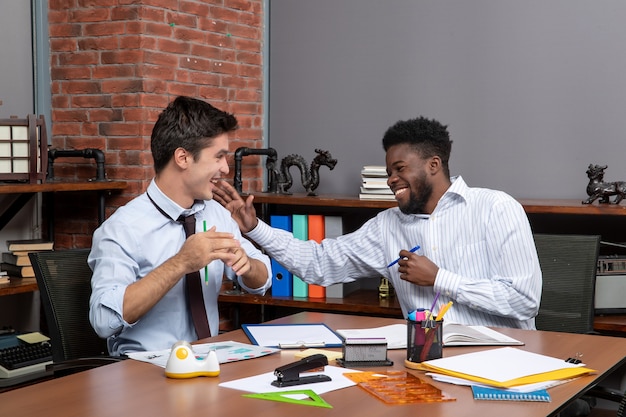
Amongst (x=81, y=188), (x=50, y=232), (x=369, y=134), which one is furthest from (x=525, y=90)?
(x=50, y=232)

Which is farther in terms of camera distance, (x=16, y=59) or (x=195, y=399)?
(x=16, y=59)

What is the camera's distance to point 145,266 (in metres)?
2.59

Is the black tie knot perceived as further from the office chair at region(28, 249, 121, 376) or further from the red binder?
the red binder

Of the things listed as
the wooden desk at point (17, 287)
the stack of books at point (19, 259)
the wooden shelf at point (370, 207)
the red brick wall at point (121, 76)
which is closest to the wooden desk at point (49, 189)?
the red brick wall at point (121, 76)

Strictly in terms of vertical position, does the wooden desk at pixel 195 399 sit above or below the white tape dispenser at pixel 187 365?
below

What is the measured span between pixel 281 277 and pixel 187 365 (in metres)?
2.21

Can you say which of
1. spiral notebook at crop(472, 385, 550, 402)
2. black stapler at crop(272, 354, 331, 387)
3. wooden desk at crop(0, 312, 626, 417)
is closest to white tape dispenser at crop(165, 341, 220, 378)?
wooden desk at crop(0, 312, 626, 417)

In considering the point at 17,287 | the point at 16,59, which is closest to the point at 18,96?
the point at 16,59

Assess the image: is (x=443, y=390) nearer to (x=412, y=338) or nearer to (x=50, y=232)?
(x=412, y=338)

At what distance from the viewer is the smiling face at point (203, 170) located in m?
2.68

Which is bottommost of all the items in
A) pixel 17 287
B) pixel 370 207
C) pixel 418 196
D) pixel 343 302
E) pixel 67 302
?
pixel 343 302

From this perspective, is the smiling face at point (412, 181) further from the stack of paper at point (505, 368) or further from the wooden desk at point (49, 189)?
the wooden desk at point (49, 189)

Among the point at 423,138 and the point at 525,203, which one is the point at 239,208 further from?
the point at 525,203

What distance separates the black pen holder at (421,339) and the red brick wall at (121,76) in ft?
7.13
